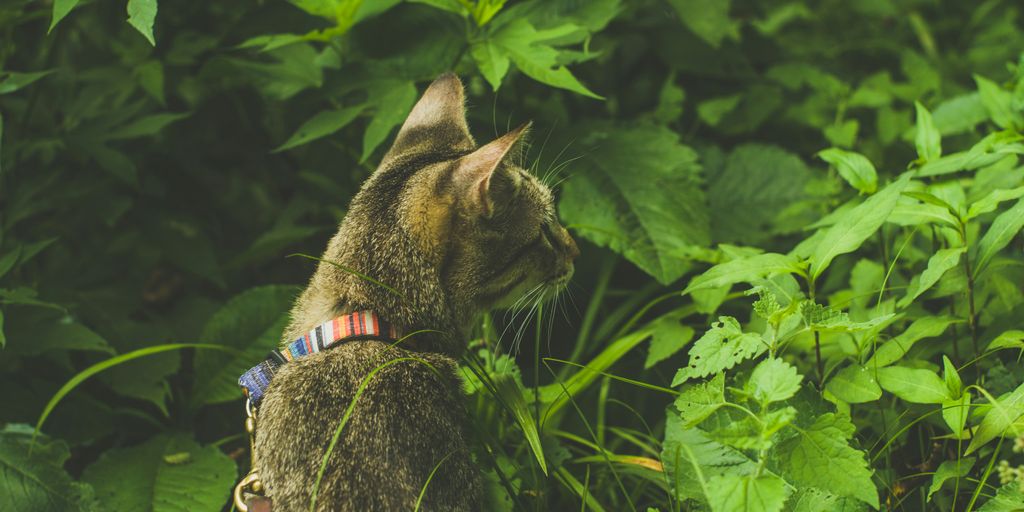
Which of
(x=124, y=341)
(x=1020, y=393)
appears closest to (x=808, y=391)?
(x=1020, y=393)

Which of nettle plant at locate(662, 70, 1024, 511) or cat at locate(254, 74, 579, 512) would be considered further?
cat at locate(254, 74, 579, 512)

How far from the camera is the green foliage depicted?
1.78 metres

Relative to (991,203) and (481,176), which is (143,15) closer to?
(481,176)

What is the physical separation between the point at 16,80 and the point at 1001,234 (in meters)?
2.44

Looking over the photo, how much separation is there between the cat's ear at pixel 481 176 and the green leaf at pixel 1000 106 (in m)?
1.47

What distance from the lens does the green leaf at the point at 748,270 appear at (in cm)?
178

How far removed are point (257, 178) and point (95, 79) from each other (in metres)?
0.79

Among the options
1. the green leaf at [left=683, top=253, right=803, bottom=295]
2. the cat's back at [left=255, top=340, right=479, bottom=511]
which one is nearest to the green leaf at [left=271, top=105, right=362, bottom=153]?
the cat's back at [left=255, top=340, right=479, bottom=511]

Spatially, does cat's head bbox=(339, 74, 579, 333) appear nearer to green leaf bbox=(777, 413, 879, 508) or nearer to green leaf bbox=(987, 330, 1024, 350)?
green leaf bbox=(777, 413, 879, 508)

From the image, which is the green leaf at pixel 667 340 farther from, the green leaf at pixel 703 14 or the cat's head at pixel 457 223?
the green leaf at pixel 703 14

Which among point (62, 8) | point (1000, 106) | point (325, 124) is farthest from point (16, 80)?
point (1000, 106)

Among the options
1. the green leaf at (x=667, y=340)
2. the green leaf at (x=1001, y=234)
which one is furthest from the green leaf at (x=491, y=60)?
the green leaf at (x=1001, y=234)

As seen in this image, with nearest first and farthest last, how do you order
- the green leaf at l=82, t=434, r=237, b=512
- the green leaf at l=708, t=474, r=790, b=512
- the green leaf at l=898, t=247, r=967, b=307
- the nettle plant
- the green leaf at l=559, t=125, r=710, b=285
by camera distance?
the green leaf at l=708, t=474, r=790, b=512 < the nettle plant < the green leaf at l=898, t=247, r=967, b=307 < the green leaf at l=82, t=434, r=237, b=512 < the green leaf at l=559, t=125, r=710, b=285

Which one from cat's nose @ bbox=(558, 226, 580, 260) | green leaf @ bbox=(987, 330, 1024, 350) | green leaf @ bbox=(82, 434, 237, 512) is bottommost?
green leaf @ bbox=(82, 434, 237, 512)
